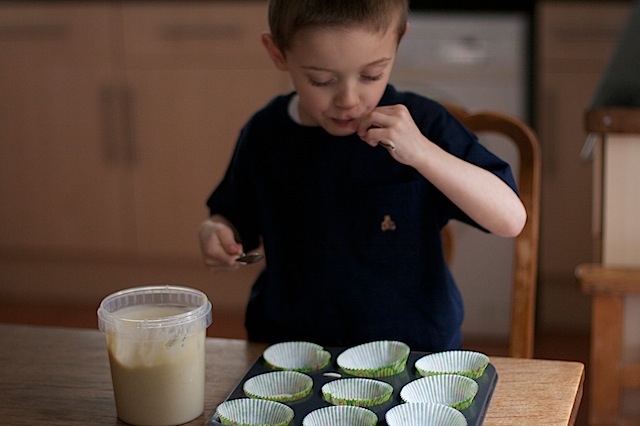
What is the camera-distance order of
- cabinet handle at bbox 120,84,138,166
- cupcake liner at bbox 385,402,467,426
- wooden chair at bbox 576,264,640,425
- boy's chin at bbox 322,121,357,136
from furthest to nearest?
1. cabinet handle at bbox 120,84,138,166
2. wooden chair at bbox 576,264,640,425
3. boy's chin at bbox 322,121,357,136
4. cupcake liner at bbox 385,402,467,426

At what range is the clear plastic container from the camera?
0.85m

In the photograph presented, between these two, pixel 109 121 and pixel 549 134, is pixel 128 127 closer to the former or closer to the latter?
pixel 109 121

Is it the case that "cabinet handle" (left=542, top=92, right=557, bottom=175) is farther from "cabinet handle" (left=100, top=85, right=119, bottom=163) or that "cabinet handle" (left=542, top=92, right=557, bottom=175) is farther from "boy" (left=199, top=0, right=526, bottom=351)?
"boy" (left=199, top=0, right=526, bottom=351)

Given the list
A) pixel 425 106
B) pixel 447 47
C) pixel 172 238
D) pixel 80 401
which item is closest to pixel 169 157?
pixel 172 238

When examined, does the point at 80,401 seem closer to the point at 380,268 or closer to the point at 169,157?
the point at 380,268

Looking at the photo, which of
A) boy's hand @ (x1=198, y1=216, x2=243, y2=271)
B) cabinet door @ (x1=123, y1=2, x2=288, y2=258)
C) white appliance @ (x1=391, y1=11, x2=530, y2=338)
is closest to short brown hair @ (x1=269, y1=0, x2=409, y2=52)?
boy's hand @ (x1=198, y1=216, x2=243, y2=271)

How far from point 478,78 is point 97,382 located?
2.07 meters

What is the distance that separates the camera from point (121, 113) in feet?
10.3

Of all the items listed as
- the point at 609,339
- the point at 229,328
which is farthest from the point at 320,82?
the point at 229,328

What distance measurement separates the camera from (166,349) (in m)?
0.86

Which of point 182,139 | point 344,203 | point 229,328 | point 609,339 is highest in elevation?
point 344,203

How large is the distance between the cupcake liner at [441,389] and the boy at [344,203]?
0.25 metres

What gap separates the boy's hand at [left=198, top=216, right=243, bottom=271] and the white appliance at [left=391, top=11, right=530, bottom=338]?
1.73m

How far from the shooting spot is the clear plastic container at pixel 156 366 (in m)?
0.85
